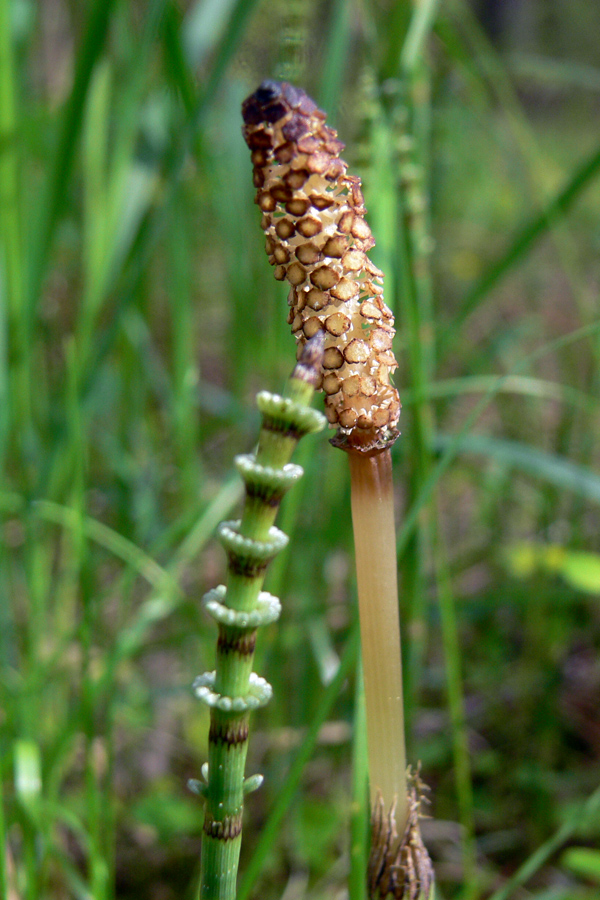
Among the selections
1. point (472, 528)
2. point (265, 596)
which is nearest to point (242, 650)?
point (265, 596)

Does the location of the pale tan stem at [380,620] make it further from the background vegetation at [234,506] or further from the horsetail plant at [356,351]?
the background vegetation at [234,506]

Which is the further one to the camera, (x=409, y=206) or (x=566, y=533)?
(x=566, y=533)

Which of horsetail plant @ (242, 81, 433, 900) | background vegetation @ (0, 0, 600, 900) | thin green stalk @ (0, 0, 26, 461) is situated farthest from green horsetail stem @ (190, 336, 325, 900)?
thin green stalk @ (0, 0, 26, 461)

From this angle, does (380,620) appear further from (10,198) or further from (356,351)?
(10,198)

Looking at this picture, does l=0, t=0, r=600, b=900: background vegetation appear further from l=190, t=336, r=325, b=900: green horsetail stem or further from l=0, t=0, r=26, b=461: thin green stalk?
l=190, t=336, r=325, b=900: green horsetail stem

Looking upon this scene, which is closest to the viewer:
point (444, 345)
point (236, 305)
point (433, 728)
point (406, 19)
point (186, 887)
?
point (406, 19)

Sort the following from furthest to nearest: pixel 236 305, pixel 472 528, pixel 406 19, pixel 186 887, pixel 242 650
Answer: pixel 472 528 → pixel 236 305 → pixel 186 887 → pixel 406 19 → pixel 242 650

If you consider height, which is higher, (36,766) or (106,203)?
(106,203)

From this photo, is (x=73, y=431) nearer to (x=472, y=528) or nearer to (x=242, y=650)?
(x=242, y=650)
